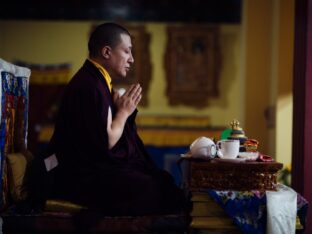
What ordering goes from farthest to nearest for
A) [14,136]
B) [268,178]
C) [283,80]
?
[283,80]
[14,136]
[268,178]

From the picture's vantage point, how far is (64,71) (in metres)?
7.36

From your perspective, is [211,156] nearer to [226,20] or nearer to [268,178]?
[268,178]

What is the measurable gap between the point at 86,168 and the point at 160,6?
518 cm

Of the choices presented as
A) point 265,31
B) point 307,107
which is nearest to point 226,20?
point 265,31

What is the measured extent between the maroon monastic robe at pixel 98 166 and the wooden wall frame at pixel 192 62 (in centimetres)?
491

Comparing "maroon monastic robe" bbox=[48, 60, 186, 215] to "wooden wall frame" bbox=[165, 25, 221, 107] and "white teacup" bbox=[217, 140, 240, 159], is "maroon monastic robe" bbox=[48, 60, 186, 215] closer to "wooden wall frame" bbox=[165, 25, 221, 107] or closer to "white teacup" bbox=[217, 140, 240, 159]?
"white teacup" bbox=[217, 140, 240, 159]

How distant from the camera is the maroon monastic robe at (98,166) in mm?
2412

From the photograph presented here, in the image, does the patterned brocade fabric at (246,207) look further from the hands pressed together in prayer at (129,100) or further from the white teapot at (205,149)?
the hands pressed together in prayer at (129,100)

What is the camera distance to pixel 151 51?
746cm

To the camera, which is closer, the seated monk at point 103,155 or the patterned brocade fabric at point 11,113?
the seated monk at point 103,155

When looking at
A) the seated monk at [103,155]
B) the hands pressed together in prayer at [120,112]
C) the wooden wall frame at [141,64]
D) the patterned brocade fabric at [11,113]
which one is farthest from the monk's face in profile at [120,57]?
the wooden wall frame at [141,64]

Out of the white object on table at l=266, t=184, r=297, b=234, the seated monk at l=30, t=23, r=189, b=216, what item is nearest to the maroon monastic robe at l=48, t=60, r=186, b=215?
the seated monk at l=30, t=23, r=189, b=216

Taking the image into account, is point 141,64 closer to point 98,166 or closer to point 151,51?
point 151,51

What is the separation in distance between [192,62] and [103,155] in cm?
515
